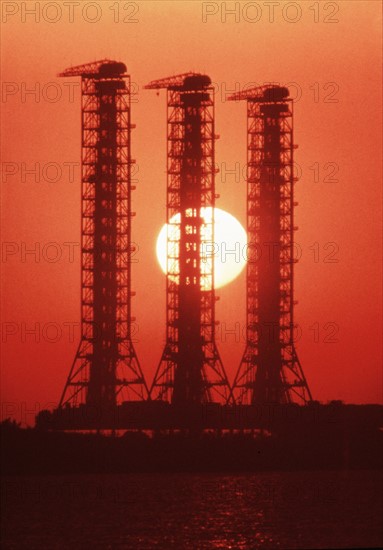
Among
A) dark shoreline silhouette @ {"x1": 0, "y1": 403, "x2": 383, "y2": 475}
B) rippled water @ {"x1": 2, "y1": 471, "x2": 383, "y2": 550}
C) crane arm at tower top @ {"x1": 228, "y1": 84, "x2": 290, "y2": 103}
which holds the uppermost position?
crane arm at tower top @ {"x1": 228, "y1": 84, "x2": 290, "y2": 103}

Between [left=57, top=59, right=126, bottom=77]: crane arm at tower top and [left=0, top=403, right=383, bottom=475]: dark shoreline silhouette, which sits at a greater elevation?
[left=57, top=59, right=126, bottom=77]: crane arm at tower top

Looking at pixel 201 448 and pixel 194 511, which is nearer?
pixel 194 511

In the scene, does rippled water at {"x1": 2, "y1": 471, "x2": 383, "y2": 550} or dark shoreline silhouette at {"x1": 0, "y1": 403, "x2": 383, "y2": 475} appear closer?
rippled water at {"x1": 2, "y1": 471, "x2": 383, "y2": 550}

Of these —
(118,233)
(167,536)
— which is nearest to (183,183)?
(118,233)

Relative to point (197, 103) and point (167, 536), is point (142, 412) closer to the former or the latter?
point (197, 103)

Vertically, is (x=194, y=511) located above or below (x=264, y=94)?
below

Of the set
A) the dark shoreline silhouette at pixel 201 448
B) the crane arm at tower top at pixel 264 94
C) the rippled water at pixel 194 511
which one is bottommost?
the rippled water at pixel 194 511
